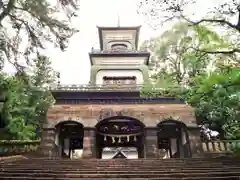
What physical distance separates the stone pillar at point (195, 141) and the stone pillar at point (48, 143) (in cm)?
800

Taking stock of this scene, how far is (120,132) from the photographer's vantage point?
56.7ft

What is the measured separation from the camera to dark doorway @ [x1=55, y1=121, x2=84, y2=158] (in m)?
15.0

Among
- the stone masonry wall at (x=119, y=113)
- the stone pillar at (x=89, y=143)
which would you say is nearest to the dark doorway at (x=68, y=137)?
the stone masonry wall at (x=119, y=113)

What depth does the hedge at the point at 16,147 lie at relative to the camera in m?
14.7

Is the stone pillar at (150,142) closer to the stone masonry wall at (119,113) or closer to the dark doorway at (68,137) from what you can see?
the stone masonry wall at (119,113)

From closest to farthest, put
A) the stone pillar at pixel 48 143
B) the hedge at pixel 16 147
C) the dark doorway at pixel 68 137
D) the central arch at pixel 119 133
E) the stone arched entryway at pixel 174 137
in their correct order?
the stone pillar at pixel 48 143
the stone arched entryway at pixel 174 137
the hedge at pixel 16 147
the dark doorway at pixel 68 137
the central arch at pixel 119 133

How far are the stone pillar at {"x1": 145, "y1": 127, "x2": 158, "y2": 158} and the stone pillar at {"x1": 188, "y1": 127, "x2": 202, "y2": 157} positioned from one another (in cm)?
203

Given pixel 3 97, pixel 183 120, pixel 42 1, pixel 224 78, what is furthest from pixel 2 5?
pixel 183 120

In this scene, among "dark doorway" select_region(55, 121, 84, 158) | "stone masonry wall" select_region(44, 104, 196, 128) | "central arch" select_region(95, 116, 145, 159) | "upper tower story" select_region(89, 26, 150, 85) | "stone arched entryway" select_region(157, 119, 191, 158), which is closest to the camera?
"stone masonry wall" select_region(44, 104, 196, 128)

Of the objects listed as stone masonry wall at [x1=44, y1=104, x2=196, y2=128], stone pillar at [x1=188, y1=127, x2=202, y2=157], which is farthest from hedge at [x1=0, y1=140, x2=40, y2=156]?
stone pillar at [x1=188, y1=127, x2=202, y2=157]

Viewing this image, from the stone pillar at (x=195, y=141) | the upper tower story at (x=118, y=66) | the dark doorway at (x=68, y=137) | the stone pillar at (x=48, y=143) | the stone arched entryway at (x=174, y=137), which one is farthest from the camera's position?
the upper tower story at (x=118, y=66)

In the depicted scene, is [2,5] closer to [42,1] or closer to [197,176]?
[42,1]

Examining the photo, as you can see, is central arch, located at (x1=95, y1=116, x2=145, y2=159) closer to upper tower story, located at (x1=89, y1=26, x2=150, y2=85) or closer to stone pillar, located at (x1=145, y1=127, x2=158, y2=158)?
stone pillar, located at (x1=145, y1=127, x2=158, y2=158)

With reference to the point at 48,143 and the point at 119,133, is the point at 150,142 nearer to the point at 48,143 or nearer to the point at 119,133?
the point at 119,133
